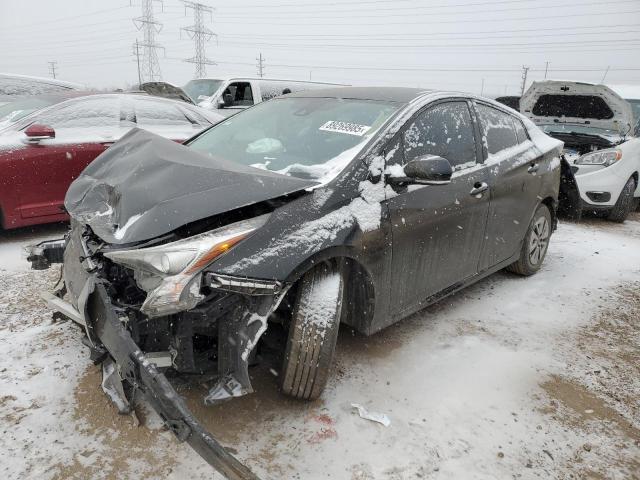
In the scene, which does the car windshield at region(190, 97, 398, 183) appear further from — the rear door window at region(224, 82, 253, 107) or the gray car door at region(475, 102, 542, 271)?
the rear door window at region(224, 82, 253, 107)

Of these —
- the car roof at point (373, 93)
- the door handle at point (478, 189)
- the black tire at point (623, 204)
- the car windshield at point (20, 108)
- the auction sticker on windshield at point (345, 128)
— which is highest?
the car roof at point (373, 93)

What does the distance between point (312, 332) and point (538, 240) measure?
294cm

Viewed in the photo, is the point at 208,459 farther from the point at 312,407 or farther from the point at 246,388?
the point at 312,407

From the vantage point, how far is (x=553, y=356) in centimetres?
305

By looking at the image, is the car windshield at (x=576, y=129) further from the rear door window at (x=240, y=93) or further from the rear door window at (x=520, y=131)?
the rear door window at (x=240, y=93)

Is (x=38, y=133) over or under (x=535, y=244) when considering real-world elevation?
over

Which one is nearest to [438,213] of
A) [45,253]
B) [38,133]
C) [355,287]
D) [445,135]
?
[445,135]

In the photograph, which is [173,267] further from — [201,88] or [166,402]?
[201,88]

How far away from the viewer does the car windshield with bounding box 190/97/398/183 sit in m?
2.59

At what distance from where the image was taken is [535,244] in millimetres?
4293

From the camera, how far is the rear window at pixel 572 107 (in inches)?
298

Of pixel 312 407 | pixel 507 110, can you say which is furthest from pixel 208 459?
pixel 507 110

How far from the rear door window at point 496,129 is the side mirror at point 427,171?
1076 mm

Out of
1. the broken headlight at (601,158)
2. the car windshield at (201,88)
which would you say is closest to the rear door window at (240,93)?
the car windshield at (201,88)
